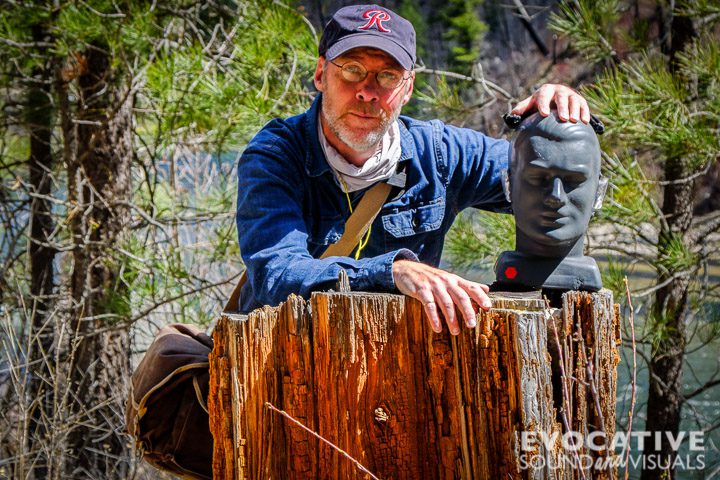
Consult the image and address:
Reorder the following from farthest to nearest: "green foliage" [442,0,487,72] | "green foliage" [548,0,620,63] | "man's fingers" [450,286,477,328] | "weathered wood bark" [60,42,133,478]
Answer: "green foliage" [442,0,487,72], "weathered wood bark" [60,42,133,478], "green foliage" [548,0,620,63], "man's fingers" [450,286,477,328]

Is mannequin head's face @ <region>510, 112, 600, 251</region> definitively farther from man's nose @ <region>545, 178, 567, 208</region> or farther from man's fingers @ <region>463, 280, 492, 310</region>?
man's fingers @ <region>463, 280, 492, 310</region>

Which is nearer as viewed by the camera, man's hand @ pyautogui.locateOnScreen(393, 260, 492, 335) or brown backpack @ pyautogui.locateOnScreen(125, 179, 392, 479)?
man's hand @ pyautogui.locateOnScreen(393, 260, 492, 335)

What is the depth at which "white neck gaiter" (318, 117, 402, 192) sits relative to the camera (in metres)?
2.49

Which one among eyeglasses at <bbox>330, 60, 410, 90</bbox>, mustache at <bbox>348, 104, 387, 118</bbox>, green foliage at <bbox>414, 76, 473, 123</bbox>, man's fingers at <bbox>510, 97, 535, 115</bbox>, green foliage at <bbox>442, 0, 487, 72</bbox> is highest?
green foliage at <bbox>442, 0, 487, 72</bbox>

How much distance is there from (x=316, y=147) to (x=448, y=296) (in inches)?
35.1

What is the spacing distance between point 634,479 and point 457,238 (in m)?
2.47

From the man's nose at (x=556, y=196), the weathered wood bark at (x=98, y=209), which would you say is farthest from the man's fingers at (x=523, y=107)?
the weathered wood bark at (x=98, y=209)

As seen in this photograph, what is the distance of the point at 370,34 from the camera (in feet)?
7.82

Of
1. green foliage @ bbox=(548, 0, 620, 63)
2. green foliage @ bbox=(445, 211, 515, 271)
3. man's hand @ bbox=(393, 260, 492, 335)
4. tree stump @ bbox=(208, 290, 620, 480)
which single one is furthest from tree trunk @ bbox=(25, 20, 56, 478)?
man's hand @ bbox=(393, 260, 492, 335)

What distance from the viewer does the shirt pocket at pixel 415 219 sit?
2582mm

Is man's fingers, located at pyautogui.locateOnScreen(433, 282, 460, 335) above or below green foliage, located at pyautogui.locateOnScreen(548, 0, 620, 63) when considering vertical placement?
below

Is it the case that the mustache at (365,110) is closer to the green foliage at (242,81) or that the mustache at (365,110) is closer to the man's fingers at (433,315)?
the man's fingers at (433,315)

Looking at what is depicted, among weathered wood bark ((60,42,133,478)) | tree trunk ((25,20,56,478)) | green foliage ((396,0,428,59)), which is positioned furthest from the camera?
green foliage ((396,0,428,59))

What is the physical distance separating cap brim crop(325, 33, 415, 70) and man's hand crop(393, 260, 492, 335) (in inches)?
31.5
